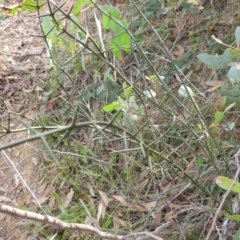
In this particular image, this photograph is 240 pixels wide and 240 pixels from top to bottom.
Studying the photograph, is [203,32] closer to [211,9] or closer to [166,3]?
[211,9]

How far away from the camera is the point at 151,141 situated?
1.78 metres

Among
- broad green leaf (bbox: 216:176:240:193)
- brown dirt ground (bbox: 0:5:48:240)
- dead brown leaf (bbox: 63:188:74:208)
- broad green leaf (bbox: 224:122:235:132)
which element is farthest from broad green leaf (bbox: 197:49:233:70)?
dead brown leaf (bbox: 63:188:74:208)

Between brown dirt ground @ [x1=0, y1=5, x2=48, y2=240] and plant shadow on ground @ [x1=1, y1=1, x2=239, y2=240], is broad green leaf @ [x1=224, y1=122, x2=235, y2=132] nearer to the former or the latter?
plant shadow on ground @ [x1=1, y1=1, x2=239, y2=240]

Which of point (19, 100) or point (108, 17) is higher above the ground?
point (108, 17)

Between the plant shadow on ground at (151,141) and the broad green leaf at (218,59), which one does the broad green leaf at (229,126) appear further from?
the broad green leaf at (218,59)

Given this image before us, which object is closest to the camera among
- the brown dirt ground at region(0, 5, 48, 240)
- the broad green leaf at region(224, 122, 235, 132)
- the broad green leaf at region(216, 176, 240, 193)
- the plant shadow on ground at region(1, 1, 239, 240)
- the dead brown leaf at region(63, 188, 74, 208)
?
the broad green leaf at region(216, 176, 240, 193)

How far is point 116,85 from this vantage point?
86.1 inches

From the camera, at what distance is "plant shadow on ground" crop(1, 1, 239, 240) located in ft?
5.06

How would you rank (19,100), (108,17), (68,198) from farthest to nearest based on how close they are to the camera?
1. (19,100)
2. (68,198)
3. (108,17)

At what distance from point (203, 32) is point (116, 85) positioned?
471mm

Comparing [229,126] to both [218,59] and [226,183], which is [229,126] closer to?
[218,59]

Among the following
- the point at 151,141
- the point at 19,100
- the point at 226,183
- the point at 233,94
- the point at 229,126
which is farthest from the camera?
the point at 19,100

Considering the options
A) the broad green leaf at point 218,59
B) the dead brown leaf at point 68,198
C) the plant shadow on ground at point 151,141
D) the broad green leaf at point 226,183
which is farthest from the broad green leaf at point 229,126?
the dead brown leaf at point 68,198

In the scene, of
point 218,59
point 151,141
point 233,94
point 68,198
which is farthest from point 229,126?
point 68,198
